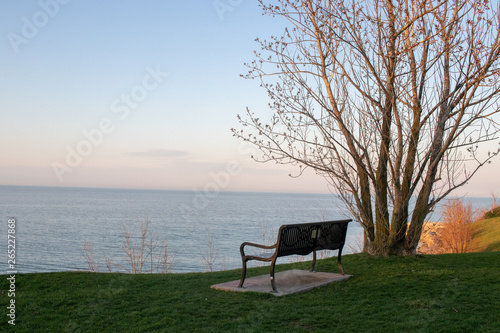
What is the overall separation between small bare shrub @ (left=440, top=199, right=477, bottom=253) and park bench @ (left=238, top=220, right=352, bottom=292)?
16.8 m

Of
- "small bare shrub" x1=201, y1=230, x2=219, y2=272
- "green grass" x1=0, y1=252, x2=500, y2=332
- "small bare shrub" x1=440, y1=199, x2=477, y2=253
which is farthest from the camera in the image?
"small bare shrub" x1=440, y1=199, x2=477, y2=253

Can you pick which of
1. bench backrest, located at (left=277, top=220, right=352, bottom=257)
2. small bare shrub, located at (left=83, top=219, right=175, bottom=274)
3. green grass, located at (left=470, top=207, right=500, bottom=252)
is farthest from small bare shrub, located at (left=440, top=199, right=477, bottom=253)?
bench backrest, located at (left=277, top=220, right=352, bottom=257)

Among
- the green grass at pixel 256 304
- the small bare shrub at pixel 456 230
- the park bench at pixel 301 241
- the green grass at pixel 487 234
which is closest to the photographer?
the green grass at pixel 256 304

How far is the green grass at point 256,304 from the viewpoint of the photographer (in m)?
4.97

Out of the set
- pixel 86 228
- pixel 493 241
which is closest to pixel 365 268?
pixel 493 241

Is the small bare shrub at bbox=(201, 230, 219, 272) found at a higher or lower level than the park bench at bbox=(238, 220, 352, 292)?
lower

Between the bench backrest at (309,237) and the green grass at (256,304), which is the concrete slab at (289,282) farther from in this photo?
the bench backrest at (309,237)

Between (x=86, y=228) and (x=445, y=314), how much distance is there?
39.9 metres

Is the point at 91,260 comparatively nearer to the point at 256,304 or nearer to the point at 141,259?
the point at 141,259

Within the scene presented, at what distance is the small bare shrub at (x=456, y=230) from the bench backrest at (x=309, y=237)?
659 inches

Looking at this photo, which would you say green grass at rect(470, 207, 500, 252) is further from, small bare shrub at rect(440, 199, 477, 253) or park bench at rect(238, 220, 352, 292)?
park bench at rect(238, 220, 352, 292)

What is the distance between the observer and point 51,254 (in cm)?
2580

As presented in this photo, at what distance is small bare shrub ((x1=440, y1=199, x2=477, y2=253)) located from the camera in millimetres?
Result: 22438

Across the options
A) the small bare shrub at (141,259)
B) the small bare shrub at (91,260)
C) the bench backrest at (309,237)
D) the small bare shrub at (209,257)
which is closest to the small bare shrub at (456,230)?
the small bare shrub at (209,257)
